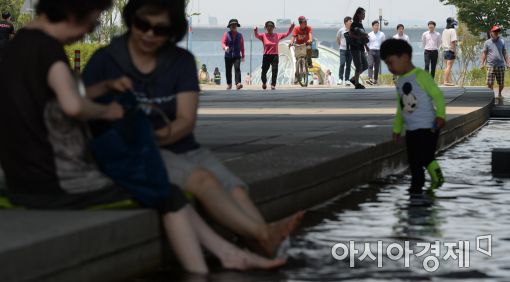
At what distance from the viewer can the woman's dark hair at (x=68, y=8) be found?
20.7ft

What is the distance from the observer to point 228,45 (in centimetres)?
3219

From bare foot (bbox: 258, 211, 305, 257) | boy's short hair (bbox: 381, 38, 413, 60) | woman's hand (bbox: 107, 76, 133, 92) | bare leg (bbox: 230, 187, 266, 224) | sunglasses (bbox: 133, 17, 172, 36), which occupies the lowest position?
bare foot (bbox: 258, 211, 305, 257)

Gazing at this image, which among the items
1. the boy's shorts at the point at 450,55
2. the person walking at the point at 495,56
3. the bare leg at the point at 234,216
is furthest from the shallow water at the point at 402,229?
the boy's shorts at the point at 450,55

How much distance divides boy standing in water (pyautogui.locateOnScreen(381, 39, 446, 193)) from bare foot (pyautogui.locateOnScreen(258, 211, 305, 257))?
3931 millimetres

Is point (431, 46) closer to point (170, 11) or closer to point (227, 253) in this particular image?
point (170, 11)

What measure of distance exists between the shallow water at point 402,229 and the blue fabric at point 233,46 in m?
19.7

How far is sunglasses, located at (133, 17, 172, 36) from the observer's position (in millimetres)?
6874

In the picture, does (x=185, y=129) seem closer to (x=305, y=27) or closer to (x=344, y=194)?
(x=344, y=194)

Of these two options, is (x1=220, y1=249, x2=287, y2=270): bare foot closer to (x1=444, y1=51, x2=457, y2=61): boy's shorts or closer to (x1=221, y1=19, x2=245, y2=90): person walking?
(x1=221, y1=19, x2=245, y2=90): person walking

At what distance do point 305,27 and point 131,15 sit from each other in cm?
2890

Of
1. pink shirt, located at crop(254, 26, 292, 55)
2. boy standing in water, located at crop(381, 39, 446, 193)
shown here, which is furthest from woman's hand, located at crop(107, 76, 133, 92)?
pink shirt, located at crop(254, 26, 292, 55)

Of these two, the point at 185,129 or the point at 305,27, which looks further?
the point at 305,27

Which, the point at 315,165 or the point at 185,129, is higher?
the point at 185,129

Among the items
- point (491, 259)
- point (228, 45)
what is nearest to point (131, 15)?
point (491, 259)
